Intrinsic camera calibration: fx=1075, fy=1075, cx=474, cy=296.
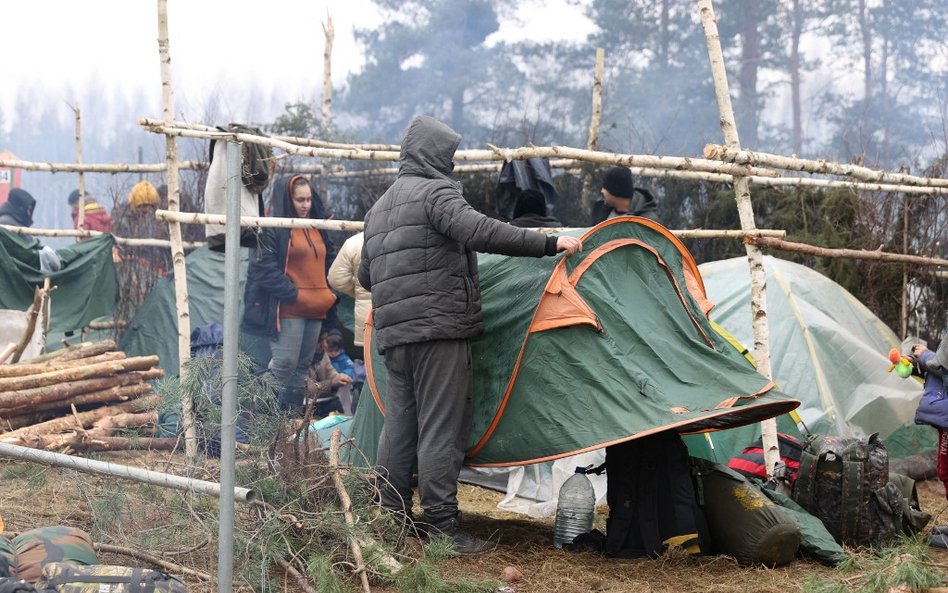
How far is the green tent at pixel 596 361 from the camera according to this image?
459cm

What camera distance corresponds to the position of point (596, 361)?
4.73 metres

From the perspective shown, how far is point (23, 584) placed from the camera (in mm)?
3258

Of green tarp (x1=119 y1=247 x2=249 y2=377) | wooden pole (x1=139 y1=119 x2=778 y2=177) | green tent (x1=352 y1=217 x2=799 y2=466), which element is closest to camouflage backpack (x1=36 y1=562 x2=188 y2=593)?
green tent (x1=352 y1=217 x2=799 y2=466)

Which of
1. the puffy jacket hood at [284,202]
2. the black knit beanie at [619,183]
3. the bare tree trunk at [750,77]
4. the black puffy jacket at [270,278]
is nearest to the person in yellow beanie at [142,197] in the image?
the black puffy jacket at [270,278]

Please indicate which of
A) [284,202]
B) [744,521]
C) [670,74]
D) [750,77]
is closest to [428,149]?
[744,521]

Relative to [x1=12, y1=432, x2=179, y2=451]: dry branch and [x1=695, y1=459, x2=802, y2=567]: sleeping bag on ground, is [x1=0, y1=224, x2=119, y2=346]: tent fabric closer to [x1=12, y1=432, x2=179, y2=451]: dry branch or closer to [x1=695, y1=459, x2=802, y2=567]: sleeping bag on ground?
[x1=12, y1=432, x2=179, y2=451]: dry branch

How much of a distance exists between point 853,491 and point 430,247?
2.21 meters

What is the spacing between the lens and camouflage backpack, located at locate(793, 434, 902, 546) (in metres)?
4.89

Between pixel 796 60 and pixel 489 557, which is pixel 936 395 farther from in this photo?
pixel 796 60

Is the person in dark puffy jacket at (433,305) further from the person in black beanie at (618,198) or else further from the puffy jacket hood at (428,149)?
the person in black beanie at (618,198)

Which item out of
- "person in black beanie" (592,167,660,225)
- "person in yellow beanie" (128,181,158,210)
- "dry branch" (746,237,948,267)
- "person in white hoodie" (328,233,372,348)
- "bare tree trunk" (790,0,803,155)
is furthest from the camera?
"bare tree trunk" (790,0,803,155)

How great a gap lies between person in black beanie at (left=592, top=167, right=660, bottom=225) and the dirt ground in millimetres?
2387

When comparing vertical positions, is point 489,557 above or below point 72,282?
below

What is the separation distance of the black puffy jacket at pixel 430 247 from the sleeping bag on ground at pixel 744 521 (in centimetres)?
125
